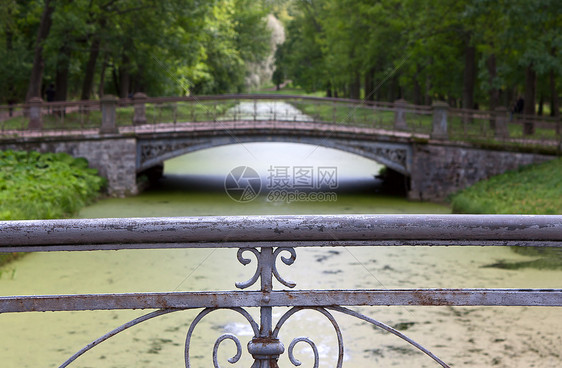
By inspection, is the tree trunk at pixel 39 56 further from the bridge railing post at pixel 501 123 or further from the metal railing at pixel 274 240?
the metal railing at pixel 274 240

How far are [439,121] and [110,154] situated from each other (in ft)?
30.2

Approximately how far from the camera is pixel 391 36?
95.5ft

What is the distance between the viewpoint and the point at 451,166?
20.2 m

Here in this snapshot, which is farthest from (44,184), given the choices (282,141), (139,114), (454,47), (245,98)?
(454,47)

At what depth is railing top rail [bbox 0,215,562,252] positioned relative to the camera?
206cm

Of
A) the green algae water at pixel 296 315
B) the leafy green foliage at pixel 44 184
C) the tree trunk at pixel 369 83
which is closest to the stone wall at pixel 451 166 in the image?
the green algae water at pixel 296 315

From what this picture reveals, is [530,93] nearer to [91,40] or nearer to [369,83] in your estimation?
[369,83]

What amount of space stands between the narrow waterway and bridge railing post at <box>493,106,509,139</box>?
11.1 ft

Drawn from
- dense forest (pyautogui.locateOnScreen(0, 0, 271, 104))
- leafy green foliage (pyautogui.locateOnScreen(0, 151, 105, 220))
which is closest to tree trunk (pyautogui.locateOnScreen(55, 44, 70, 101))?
dense forest (pyautogui.locateOnScreen(0, 0, 271, 104))

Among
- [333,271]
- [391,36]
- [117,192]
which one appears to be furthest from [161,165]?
[333,271]

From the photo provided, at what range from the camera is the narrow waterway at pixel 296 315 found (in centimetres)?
752

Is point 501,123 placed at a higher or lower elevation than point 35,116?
lower

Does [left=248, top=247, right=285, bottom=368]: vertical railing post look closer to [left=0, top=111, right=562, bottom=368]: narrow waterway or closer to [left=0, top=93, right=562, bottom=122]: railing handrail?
[left=0, top=111, right=562, bottom=368]: narrow waterway

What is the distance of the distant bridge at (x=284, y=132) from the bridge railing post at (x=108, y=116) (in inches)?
1.1
